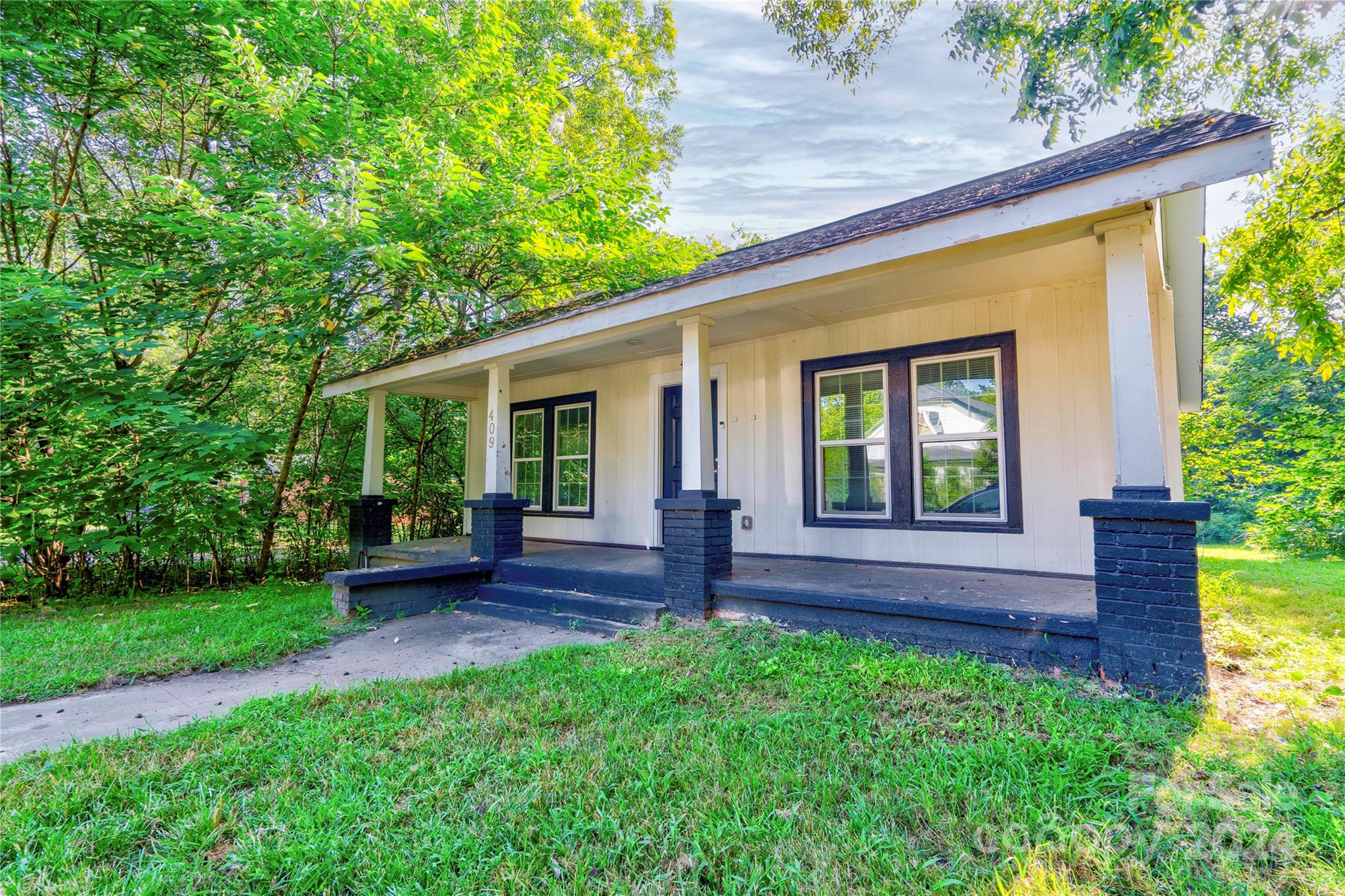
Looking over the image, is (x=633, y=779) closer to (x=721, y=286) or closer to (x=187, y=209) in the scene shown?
(x=721, y=286)

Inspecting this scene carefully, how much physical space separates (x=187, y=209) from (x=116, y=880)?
6322 millimetres

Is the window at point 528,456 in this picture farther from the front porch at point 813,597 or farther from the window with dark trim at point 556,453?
the front porch at point 813,597

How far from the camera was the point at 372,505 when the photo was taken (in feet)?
27.7

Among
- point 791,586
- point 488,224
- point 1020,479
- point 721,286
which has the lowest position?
point 791,586

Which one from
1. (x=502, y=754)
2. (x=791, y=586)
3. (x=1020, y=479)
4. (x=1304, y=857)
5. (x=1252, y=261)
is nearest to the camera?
(x=1304, y=857)

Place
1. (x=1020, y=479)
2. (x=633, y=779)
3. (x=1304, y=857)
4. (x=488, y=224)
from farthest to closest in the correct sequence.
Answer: (x=488, y=224), (x=1020, y=479), (x=633, y=779), (x=1304, y=857)

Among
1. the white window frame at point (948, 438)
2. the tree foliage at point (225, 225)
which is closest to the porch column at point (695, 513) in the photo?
the white window frame at point (948, 438)

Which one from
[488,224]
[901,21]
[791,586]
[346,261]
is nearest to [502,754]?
[791,586]

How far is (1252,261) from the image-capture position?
5.68 m

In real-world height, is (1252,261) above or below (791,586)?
above

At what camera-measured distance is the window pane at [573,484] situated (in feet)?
26.7

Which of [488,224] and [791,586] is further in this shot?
[488,224]

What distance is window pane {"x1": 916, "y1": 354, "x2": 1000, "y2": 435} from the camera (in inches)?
203

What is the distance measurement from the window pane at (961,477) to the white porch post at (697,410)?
78.8 inches
